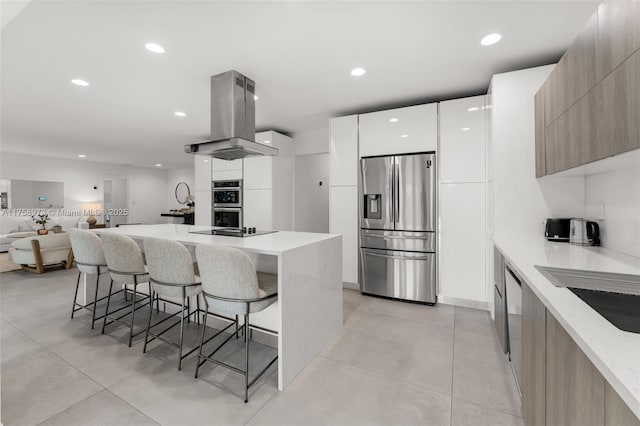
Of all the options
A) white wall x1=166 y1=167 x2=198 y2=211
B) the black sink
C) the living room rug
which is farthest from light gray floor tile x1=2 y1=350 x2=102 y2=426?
white wall x1=166 y1=167 x2=198 y2=211

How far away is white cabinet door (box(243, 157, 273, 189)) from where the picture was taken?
450 cm

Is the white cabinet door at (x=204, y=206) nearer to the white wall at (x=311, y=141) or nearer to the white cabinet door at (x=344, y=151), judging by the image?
the white wall at (x=311, y=141)

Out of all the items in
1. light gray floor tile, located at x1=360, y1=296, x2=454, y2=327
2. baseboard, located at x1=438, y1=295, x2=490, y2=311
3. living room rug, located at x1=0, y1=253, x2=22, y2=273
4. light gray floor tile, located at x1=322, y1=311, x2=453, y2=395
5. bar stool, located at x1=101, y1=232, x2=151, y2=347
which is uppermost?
bar stool, located at x1=101, y1=232, x2=151, y2=347

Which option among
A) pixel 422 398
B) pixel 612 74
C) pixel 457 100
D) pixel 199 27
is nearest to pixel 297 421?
pixel 422 398

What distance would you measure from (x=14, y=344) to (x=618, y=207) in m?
4.59

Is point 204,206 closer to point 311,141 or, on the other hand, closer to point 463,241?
point 311,141

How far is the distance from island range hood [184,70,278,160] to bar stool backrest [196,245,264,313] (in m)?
1.16

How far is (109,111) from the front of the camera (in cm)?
383

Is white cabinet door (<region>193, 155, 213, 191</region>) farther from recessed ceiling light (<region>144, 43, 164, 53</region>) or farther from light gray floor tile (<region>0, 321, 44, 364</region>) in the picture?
light gray floor tile (<region>0, 321, 44, 364</region>)

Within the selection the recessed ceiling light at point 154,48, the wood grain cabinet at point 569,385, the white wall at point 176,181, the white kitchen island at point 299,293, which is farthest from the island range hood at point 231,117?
the white wall at point 176,181

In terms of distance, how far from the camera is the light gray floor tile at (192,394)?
1573 mm

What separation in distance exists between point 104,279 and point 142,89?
2224mm

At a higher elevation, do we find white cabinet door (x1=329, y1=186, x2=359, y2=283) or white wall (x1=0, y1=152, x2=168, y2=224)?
Result: white wall (x1=0, y1=152, x2=168, y2=224)

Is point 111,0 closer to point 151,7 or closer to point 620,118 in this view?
point 151,7
